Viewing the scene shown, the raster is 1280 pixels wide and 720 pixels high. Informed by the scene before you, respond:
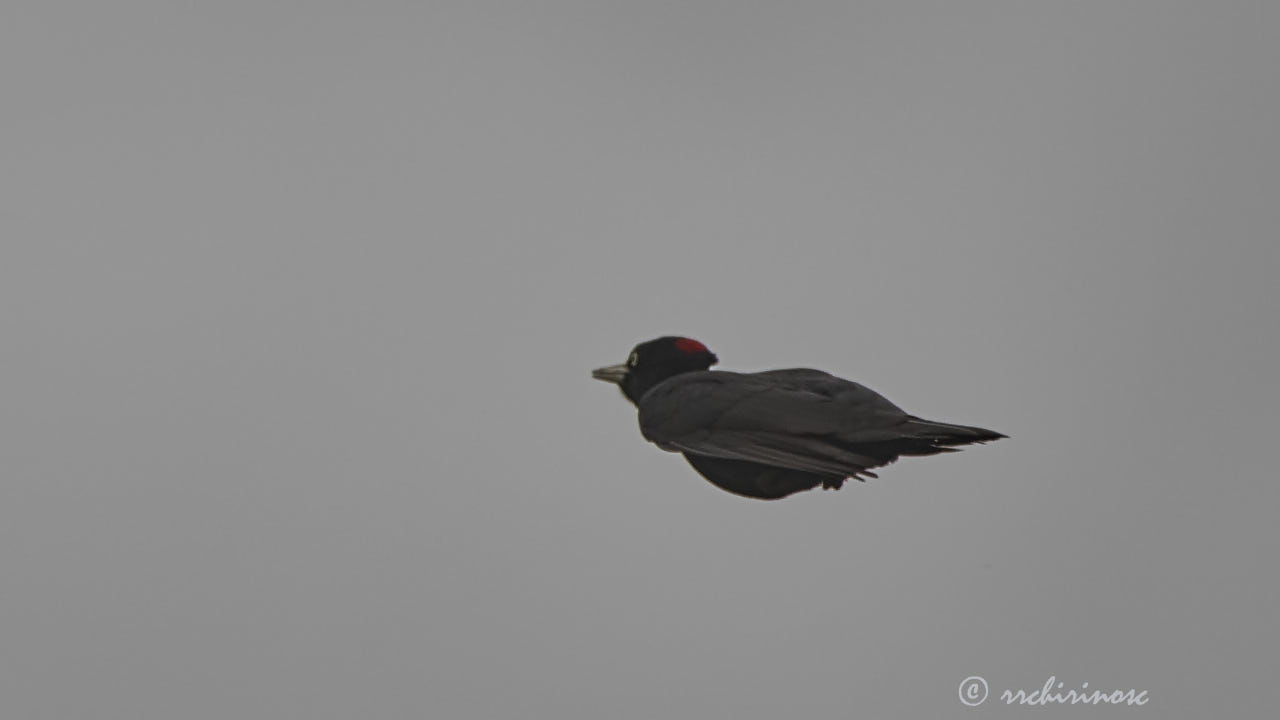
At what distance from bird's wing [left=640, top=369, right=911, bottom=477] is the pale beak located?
1.54 meters

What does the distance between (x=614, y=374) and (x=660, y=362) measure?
0.50 meters

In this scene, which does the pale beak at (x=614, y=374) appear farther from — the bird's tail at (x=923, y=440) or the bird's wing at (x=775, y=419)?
the bird's tail at (x=923, y=440)

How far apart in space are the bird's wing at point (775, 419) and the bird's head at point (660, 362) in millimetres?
1291

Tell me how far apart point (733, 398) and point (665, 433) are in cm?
67

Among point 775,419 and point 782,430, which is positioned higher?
point 775,419

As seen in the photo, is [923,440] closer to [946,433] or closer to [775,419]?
[946,433]

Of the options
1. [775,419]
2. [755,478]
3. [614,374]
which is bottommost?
[755,478]

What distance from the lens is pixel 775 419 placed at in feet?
35.2

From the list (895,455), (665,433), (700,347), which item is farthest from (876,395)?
(700,347)

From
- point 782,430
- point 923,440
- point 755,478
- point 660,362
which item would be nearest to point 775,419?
point 782,430

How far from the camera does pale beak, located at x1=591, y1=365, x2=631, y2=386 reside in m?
13.5

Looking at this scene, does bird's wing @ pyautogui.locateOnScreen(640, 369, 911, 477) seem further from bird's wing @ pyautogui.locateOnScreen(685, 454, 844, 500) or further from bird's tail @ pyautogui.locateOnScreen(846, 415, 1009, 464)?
bird's wing @ pyautogui.locateOnScreen(685, 454, 844, 500)

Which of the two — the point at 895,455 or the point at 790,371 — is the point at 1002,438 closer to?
the point at 895,455

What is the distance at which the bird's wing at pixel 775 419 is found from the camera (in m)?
10.3
